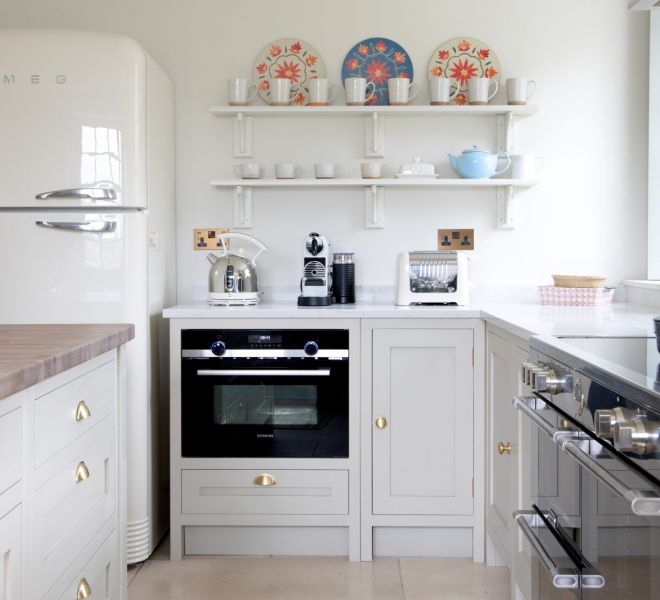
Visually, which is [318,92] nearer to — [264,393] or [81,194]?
[81,194]

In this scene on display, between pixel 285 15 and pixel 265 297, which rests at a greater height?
pixel 285 15

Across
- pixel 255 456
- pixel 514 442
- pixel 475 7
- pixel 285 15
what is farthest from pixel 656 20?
pixel 255 456

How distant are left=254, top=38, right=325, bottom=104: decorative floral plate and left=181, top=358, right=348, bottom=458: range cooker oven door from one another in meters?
1.20

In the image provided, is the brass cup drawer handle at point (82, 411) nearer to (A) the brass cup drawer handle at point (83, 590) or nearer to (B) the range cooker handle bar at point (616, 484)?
(A) the brass cup drawer handle at point (83, 590)

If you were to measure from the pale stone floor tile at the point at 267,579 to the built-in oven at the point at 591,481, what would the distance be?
3.42 ft

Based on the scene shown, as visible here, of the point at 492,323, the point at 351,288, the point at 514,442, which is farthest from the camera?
the point at 351,288

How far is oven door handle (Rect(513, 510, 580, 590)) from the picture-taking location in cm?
138

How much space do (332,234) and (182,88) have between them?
0.89m

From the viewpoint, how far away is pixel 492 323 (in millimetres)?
2730

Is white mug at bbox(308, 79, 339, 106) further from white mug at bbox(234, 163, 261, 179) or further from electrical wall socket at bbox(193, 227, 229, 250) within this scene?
electrical wall socket at bbox(193, 227, 229, 250)

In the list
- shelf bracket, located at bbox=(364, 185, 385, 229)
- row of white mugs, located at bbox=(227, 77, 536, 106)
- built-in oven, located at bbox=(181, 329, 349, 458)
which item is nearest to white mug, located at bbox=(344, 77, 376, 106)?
row of white mugs, located at bbox=(227, 77, 536, 106)

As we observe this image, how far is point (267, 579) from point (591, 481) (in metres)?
1.70

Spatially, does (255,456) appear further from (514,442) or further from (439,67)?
(439,67)

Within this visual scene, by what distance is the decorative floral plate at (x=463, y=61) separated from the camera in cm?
335
